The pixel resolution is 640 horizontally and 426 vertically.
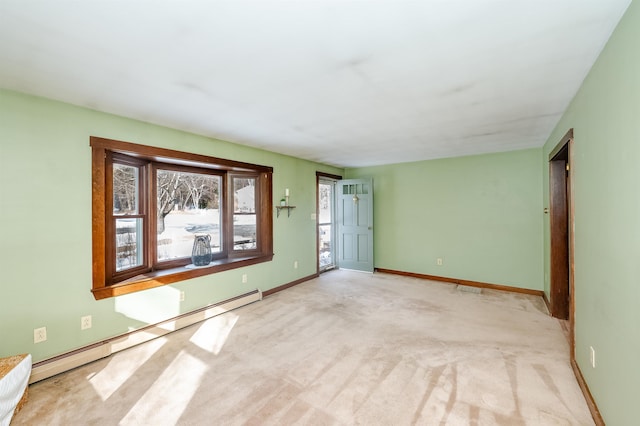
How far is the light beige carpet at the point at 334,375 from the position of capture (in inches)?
73.2

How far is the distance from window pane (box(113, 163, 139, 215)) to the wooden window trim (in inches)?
5.4

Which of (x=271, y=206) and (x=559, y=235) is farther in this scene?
(x=271, y=206)

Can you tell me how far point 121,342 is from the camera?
2.71m

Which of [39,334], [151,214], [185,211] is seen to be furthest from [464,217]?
[39,334]

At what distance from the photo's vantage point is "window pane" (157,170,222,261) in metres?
3.51

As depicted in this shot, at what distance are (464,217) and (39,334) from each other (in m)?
5.64

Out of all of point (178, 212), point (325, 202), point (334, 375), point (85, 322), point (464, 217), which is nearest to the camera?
point (334, 375)

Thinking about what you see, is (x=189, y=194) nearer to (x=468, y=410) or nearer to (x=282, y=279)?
(x=282, y=279)

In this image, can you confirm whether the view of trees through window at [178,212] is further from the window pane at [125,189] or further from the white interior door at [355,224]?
the white interior door at [355,224]

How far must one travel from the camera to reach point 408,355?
259cm

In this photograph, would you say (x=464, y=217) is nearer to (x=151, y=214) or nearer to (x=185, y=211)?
(x=185, y=211)

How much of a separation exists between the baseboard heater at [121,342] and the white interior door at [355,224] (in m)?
2.79

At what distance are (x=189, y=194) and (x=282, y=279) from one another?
200 centimetres

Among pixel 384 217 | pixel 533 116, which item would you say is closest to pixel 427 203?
pixel 384 217
